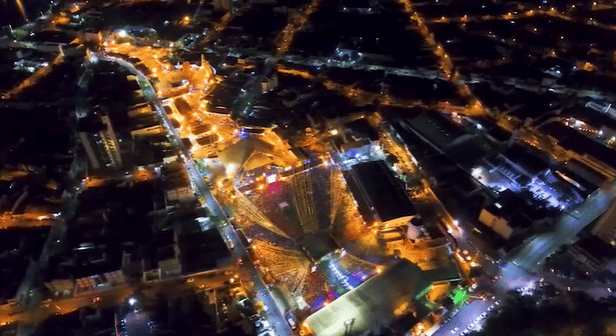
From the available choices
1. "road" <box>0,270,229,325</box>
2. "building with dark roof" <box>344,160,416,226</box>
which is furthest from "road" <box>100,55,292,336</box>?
"building with dark roof" <box>344,160,416,226</box>

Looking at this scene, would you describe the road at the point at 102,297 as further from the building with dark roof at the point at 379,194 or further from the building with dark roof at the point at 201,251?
the building with dark roof at the point at 379,194

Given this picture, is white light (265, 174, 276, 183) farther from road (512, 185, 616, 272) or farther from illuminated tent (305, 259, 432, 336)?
road (512, 185, 616, 272)

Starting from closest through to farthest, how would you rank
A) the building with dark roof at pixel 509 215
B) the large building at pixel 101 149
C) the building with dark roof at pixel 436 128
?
the building with dark roof at pixel 509 215 → the large building at pixel 101 149 → the building with dark roof at pixel 436 128

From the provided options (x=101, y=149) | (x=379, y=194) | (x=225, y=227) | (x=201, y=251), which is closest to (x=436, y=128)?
(x=379, y=194)

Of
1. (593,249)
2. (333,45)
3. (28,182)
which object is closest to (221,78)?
(333,45)

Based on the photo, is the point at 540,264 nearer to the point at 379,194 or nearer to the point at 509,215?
the point at 509,215

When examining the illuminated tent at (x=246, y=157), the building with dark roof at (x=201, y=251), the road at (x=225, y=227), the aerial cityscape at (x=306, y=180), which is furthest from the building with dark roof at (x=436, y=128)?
the building with dark roof at (x=201, y=251)

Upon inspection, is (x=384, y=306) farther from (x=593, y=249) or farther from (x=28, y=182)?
(x=28, y=182)
